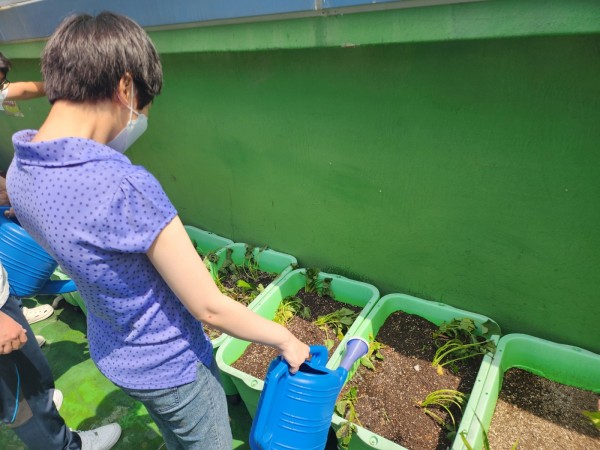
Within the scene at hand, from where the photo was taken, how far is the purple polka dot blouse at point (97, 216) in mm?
813

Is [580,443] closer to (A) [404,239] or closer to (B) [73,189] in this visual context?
(A) [404,239]

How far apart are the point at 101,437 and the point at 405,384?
1643mm

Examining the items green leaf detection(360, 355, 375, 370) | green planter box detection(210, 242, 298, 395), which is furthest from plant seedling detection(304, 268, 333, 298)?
green leaf detection(360, 355, 375, 370)

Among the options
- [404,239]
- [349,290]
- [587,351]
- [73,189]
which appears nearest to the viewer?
[73,189]

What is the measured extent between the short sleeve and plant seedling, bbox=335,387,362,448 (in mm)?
1190

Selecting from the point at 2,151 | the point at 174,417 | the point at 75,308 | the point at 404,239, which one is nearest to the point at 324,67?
the point at 404,239

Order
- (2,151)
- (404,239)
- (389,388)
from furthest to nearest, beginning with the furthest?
(2,151) < (404,239) < (389,388)

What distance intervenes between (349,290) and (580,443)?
126 cm

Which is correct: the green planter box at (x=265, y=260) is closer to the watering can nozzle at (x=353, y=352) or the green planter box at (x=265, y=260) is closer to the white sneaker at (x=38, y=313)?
the watering can nozzle at (x=353, y=352)

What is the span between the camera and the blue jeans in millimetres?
1158

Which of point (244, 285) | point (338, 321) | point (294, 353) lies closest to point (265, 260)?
point (244, 285)

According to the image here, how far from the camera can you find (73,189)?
814mm

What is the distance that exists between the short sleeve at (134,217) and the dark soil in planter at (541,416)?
1.68 metres

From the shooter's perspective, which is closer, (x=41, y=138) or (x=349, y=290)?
(x=41, y=138)
